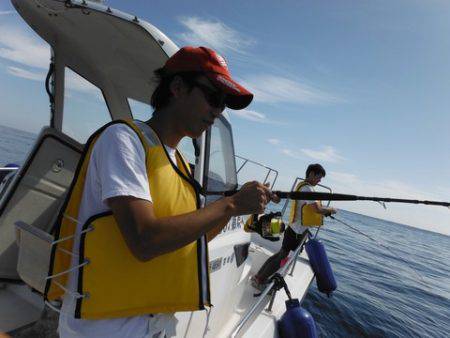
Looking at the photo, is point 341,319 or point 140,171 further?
point 341,319

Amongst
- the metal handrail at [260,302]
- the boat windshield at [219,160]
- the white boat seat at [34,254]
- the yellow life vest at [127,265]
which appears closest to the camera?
the yellow life vest at [127,265]

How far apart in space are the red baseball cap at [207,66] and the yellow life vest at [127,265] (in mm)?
390

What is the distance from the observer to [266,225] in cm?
343

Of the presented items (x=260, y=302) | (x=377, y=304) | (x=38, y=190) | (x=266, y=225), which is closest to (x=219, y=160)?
(x=266, y=225)

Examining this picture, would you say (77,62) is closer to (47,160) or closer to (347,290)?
(47,160)

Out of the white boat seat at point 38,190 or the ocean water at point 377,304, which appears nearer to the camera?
the white boat seat at point 38,190

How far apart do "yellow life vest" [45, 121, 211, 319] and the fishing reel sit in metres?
2.01

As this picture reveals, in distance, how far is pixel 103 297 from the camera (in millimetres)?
1316

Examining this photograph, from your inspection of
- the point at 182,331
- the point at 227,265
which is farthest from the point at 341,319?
the point at 182,331

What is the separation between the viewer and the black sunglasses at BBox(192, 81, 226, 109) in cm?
152

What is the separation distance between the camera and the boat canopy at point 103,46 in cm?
217

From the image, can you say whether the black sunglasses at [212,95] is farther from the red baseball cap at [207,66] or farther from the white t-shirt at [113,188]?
the white t-shirt at [113,188]

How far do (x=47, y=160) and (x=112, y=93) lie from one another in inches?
50.5

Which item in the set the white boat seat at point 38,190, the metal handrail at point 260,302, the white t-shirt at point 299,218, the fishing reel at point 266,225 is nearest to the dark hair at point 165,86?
the white boat seat at point 38,190
